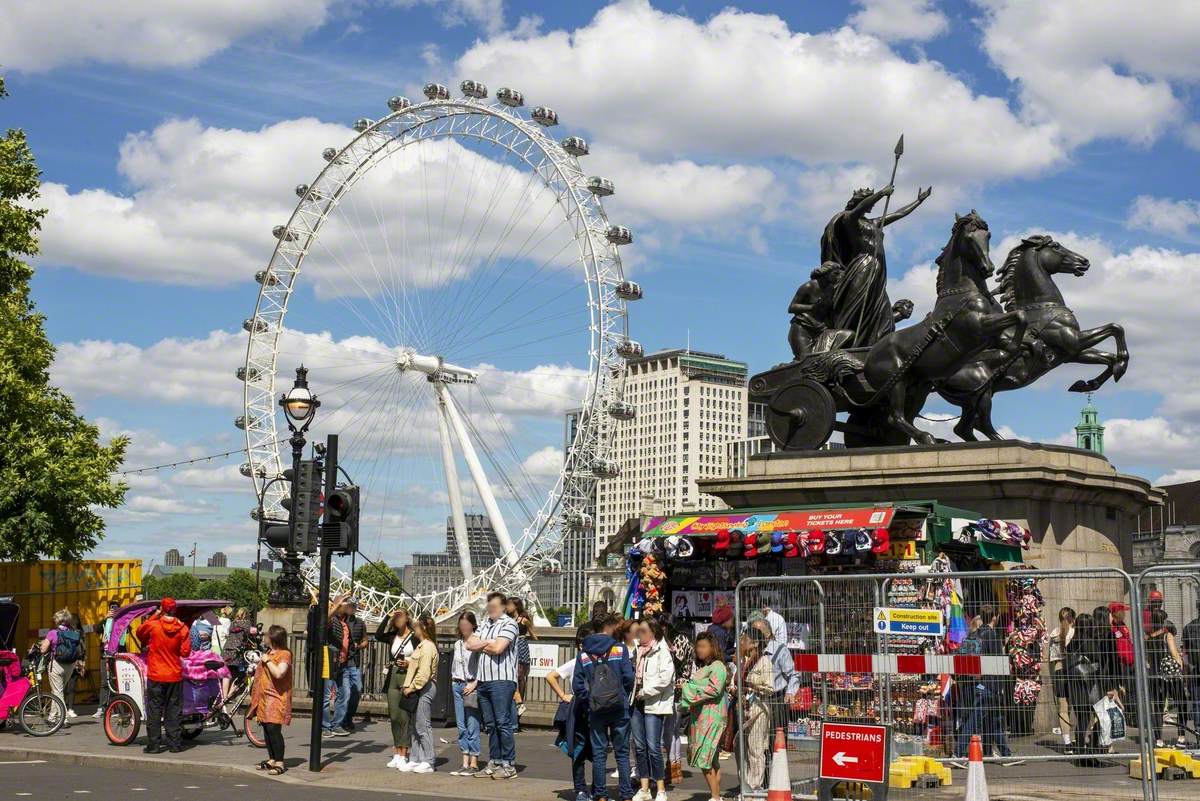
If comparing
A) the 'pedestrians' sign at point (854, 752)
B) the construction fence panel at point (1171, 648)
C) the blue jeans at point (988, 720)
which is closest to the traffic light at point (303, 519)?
the 'pedestrians' sign at point (854, 752)

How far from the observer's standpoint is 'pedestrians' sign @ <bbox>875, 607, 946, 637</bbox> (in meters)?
12.3

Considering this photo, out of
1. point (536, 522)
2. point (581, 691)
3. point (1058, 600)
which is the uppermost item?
point (536, 522)

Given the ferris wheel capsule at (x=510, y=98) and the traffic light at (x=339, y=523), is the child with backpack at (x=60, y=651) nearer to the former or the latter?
the traffic light at (x=339, y=523)

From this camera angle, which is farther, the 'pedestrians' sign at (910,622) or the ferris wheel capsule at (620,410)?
the ferris wheel capsule at (620,410)

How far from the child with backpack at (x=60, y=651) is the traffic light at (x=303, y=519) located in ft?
20.7

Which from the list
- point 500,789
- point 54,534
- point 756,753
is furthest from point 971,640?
point 54,534

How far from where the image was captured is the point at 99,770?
16.4 metres

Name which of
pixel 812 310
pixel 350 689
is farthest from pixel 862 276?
pixel 350 689

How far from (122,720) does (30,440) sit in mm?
12219

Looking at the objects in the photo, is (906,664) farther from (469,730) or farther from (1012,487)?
(1012,487)

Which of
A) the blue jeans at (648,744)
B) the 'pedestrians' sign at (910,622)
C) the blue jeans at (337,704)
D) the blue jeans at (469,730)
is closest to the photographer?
the 'pedestrians' sign at (910,622)

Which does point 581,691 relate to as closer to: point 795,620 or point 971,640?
point 795,620

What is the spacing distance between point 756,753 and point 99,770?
309 inches

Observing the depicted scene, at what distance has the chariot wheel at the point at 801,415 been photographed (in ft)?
80.7
